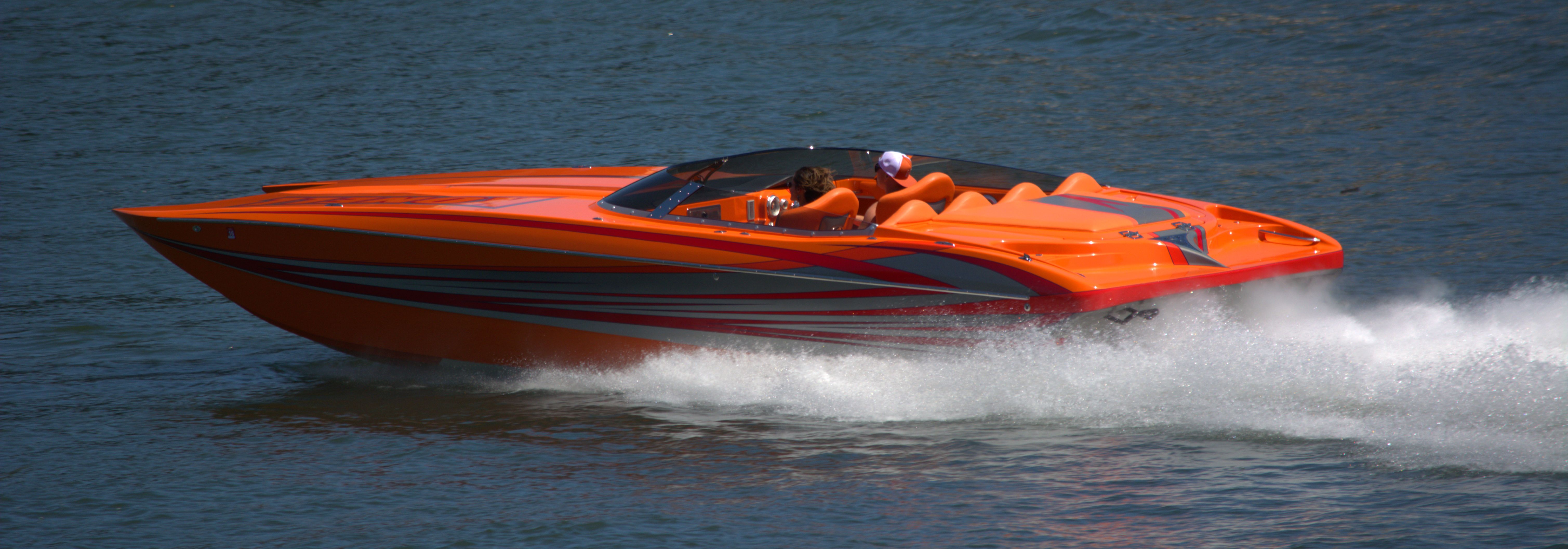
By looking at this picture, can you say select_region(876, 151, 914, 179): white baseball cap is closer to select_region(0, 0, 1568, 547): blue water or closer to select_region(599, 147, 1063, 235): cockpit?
select_region(599, 147, 1063, 235): cockpit

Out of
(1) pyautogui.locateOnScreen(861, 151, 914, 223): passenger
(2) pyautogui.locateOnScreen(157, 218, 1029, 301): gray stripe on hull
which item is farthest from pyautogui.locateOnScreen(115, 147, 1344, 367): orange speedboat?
(1) pyautogui.locateOnScreen(861, 151, 914, 223): passenger

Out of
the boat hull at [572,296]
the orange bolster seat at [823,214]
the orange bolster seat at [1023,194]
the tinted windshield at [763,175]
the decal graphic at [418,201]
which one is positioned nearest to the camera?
the boat hull at [572,296]

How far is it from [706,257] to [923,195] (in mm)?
1122

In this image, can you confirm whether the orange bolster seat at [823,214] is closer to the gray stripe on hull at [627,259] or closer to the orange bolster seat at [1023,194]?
the gray stripe on hull at [627,259]

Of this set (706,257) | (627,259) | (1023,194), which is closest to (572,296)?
(627,259)

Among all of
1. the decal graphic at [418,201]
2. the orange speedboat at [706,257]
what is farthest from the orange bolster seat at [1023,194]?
the decal graphic at [418,201]

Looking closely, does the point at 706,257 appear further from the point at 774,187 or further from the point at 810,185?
the point at 774,187

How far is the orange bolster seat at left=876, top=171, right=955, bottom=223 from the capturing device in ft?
19.4

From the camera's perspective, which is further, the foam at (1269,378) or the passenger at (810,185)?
the passenger at (810,185)

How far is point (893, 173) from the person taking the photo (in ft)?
20.3

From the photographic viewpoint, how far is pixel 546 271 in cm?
601

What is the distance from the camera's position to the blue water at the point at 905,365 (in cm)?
462

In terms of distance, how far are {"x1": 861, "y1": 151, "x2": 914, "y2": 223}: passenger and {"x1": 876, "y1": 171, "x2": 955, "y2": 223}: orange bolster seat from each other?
34 mm

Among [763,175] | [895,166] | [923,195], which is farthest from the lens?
[763,175]
